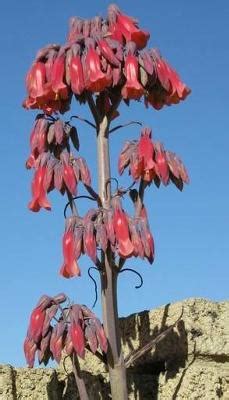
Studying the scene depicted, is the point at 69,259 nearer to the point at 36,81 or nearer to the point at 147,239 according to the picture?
the point at 147,239

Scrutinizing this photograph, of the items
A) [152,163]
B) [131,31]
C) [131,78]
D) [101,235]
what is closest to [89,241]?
[101,235]

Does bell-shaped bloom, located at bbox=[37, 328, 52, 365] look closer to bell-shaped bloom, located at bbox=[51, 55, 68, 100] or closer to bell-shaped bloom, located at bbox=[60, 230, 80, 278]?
bell-shaped bloom, located at bbox=[60, 230, 80, 278]

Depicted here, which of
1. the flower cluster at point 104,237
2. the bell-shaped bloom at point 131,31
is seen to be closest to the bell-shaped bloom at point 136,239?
the flower cluster at point 104,237

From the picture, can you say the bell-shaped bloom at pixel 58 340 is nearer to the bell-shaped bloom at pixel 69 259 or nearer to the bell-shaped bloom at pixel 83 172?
the bell-shaped bloom at pixel 69 259

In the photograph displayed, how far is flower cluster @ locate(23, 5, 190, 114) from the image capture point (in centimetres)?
502

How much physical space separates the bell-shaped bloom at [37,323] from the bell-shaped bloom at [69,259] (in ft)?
0.57

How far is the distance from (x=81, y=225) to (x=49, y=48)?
80 centimetres

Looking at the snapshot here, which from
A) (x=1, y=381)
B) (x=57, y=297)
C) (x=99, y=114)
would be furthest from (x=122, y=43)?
(x=1, y=381)

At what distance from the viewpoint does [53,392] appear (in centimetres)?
531

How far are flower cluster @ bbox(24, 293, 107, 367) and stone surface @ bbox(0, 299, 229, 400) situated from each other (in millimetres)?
296

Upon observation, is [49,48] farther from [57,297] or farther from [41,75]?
[57,297]

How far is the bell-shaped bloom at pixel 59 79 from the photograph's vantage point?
16.5 ft

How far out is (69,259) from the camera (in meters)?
4.91

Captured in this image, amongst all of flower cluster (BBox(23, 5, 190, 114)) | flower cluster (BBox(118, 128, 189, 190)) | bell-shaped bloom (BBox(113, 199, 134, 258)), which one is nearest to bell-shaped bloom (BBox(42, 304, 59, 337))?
bell-shaped bloom (BBox(113, 199, 134, 258))
